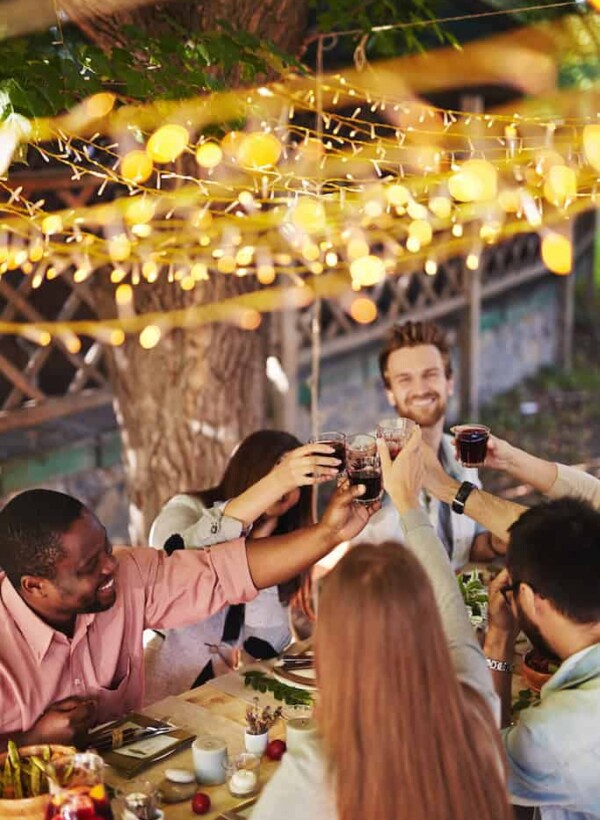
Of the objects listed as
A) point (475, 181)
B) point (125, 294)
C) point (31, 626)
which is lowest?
point (31, 626)

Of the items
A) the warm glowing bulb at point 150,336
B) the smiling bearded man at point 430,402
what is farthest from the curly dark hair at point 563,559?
the warm glowing bulb at point 150,336

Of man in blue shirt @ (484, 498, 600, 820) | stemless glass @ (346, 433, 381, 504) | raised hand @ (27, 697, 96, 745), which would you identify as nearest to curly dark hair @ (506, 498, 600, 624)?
man in blue shirt @ (484, 498, 600, 820)

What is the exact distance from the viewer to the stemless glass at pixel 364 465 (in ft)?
9.18

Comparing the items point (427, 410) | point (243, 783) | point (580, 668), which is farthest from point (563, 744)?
point (427, 410)

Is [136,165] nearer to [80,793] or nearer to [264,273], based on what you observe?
[264,273]

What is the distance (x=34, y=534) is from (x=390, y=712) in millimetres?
1178

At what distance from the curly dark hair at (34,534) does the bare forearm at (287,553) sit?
53cm

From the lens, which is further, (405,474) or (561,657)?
(405,474)

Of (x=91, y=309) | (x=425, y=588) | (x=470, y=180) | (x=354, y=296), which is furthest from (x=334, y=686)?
(x=354, y=296)

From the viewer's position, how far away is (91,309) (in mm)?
6406

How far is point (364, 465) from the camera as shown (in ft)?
9.31

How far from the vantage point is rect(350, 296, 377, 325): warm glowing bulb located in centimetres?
746

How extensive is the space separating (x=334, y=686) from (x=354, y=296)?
584 centimetres

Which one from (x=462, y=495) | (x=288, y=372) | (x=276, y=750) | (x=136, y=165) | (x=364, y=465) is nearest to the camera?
(x=276, y=750)
